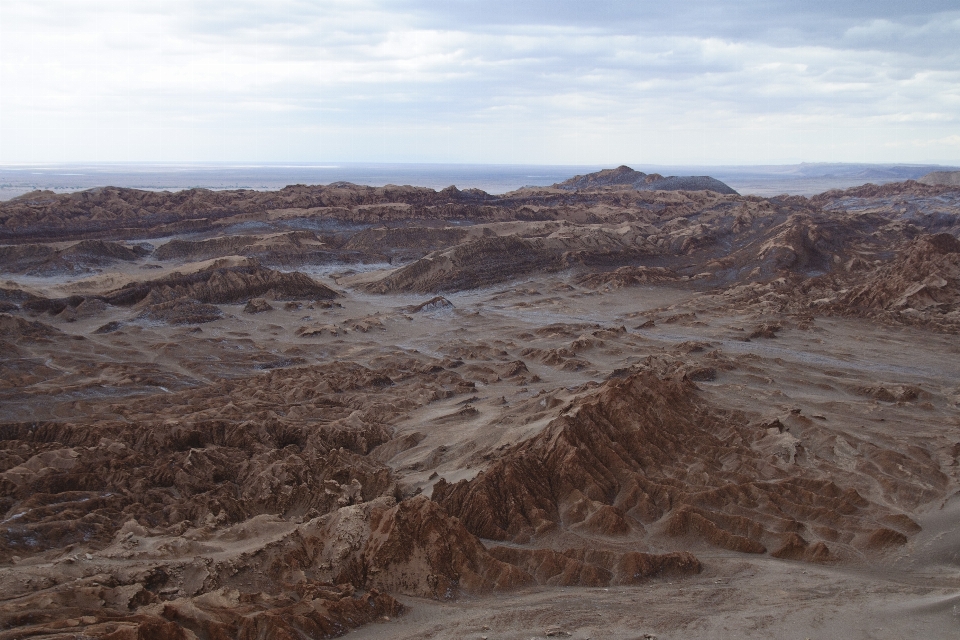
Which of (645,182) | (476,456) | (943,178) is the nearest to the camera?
(476,456)

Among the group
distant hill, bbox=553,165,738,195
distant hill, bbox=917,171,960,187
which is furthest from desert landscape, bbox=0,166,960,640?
distant hill, bbox=917,171,960,187

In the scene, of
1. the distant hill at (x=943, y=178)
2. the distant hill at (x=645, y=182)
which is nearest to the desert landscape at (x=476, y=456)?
the distant hill at (x=645, y=182)

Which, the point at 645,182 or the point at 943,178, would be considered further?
the point at 943,178

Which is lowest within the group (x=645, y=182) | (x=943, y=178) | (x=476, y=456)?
(x=476, y=456)

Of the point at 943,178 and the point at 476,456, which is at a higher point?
the point at 943,178

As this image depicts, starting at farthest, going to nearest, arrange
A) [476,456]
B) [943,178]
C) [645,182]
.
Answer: [943,178] → [645,182] → [476,456]

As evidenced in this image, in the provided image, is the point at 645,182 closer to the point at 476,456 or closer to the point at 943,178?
the point at 943,178

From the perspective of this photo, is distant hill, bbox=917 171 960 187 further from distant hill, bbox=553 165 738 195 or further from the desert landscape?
the desert landscape

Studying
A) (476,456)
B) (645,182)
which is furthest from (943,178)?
(476,456)
